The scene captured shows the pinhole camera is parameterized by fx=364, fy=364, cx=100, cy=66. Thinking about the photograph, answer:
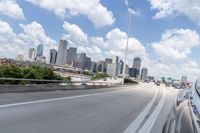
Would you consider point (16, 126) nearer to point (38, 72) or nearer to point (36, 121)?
point (36, 121)

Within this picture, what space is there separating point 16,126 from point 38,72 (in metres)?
41.2

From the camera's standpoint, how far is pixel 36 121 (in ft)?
33.2

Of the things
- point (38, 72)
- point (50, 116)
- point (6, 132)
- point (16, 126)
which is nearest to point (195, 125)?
point (6, 132)

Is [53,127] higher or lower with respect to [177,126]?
lower

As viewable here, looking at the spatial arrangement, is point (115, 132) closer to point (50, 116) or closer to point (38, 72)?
point (50, 116)

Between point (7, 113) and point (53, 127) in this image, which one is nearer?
point (53, 127)

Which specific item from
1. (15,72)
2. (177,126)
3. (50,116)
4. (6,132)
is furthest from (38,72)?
(177,126)

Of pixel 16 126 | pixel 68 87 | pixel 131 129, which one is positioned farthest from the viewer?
pixel 68 87

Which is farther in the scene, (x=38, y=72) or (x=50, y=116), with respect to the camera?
(x=38, y=72)

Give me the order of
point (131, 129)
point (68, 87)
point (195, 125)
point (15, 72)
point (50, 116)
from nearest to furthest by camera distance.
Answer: point (195, 125) < point (131, 129) < point (50, 116) < point (68, 87) < point (15, 72)

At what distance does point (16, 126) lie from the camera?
8914 millimetres

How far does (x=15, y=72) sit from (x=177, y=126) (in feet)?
131

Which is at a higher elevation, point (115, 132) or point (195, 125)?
point (195, 125)

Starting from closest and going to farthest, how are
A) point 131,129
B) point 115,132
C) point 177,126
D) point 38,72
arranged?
point 177,126
point 115,132
point 131,129
point 38,72
